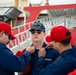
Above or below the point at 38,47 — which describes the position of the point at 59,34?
above

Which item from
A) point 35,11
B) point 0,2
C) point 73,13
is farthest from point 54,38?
point 0,2

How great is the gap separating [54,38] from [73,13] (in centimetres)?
1093

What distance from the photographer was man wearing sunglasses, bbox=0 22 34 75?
2004mm

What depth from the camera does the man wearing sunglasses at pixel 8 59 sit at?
200 cm

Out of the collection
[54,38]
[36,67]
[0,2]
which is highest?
[54,38]

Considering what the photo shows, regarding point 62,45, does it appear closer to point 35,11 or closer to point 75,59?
point 75,59

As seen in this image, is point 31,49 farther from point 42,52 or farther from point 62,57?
point 62,57

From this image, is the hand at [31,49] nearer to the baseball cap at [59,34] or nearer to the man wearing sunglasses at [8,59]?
the man wearing sunglasses at [8,59]

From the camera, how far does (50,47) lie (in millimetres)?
2293

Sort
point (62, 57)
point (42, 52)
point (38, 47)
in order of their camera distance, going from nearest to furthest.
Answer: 1. point (62, 57)
2. point (42, 52)
3. point (38, 47)

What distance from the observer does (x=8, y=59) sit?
78.6 inches

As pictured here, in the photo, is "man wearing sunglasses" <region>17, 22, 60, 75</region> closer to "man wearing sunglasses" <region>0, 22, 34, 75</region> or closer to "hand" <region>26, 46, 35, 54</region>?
"hand" <region>26, 46, 35, 54</region>

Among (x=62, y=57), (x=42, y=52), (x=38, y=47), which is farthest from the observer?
(x=38, y=47)

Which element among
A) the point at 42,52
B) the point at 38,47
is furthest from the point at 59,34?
the point at 38,47
